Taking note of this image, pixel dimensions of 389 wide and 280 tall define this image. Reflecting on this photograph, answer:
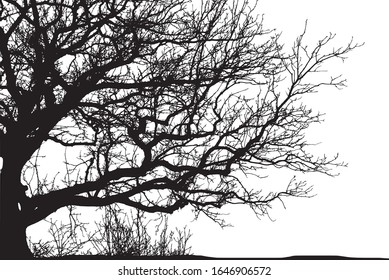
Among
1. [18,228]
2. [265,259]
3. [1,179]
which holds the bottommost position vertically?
[265,259]

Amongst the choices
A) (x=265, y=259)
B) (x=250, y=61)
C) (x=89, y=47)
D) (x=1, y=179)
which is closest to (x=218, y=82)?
(x=250, y=61)

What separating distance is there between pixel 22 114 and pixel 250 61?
170 inches

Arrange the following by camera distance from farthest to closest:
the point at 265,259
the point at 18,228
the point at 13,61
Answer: the point at 13,61 → the point at 18,228 → the point at 265,259

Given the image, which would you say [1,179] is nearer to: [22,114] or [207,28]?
[22,114]

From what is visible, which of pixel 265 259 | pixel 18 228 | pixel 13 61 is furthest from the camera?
pixel 13 61

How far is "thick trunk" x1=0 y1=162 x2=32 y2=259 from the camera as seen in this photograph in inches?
437

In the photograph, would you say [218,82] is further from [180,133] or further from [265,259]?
[265,259]

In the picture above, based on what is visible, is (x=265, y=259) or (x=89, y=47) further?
(x=89, y=47)

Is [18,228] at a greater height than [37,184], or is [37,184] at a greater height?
[37,184]

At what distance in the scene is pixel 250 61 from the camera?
11867 mm

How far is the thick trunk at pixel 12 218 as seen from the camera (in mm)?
11094

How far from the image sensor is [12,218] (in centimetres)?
1130
